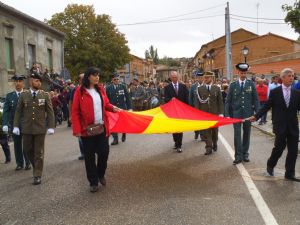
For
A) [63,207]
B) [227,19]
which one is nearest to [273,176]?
[63,207]

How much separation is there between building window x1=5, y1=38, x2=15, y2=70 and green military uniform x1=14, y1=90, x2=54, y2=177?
60.9 feet

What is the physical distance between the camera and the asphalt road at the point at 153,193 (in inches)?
205

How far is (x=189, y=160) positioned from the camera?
29.2 feet

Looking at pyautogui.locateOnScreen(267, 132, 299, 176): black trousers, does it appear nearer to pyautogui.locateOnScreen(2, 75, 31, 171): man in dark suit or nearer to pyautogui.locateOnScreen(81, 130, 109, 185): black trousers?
pyautogui.locateOnScreen(81, 130, 109, 185): black trousers

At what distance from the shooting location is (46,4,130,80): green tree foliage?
52.6 metres

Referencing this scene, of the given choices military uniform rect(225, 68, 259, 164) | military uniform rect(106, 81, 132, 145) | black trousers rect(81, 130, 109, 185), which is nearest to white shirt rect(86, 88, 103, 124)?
black trousers rect(81, 130, 109, 185)

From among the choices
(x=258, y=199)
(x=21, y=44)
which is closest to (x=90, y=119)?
(x=258, y=199)

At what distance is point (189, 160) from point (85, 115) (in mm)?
3198

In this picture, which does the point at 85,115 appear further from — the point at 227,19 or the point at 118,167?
the point at 227,19

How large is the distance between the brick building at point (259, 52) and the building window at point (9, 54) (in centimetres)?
1903

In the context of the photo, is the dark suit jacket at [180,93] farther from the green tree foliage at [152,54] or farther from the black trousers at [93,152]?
the green tree foliage at [152,54]

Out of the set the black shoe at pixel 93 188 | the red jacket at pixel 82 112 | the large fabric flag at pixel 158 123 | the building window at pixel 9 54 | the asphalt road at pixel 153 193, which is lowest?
the asphalt road at pixel 153 193

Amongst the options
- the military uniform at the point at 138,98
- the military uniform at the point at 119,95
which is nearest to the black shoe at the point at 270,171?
the military uniform at the point at 119,95

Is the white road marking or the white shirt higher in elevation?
the white shirt
